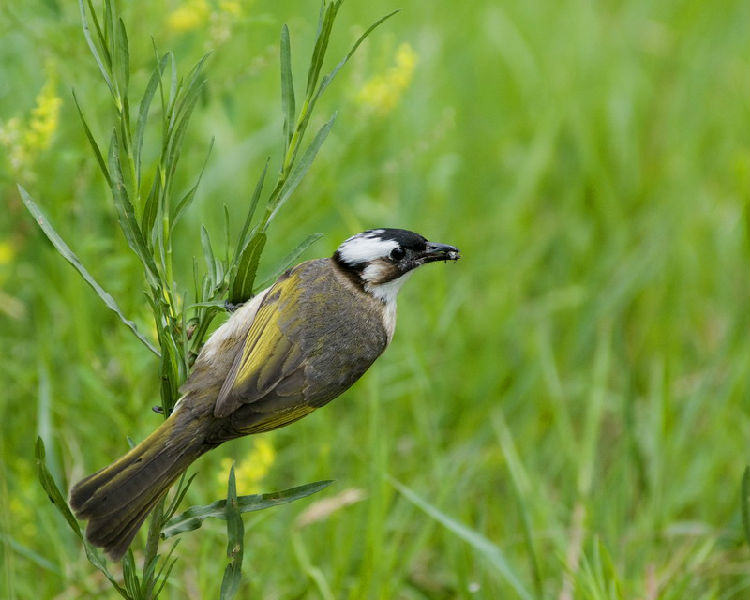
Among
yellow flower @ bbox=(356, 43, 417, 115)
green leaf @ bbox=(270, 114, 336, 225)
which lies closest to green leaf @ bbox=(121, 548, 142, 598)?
green leaf @ bbox=(270, 114, 336, 225)

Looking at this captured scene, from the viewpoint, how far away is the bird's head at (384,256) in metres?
2.59

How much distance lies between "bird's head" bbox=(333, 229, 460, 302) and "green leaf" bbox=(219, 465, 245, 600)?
83cm

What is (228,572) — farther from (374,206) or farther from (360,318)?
(374,206)

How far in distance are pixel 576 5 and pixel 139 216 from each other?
5312mm

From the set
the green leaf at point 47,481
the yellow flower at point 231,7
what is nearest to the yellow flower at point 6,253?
the yellow flower at point 231,7

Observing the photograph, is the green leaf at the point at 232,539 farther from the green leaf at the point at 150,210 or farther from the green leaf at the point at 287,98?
the green leaf at the point at 287,98

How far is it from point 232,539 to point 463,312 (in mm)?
2809

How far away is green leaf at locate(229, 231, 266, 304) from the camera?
1.96 meters

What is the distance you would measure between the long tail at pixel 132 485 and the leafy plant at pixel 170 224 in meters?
0.04

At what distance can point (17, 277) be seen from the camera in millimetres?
4258

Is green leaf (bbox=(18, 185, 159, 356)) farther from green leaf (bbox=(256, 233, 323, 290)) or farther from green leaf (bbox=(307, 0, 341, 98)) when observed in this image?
green leaf (bbox=(307, 0, 341, 98))

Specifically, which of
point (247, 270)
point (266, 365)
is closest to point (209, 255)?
point (247, 270)

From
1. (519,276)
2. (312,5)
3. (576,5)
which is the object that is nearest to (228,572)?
(519,276)

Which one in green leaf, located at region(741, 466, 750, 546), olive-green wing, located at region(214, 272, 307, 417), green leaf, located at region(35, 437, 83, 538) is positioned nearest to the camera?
green leaf, located at region(35, 437, 83, 538)
